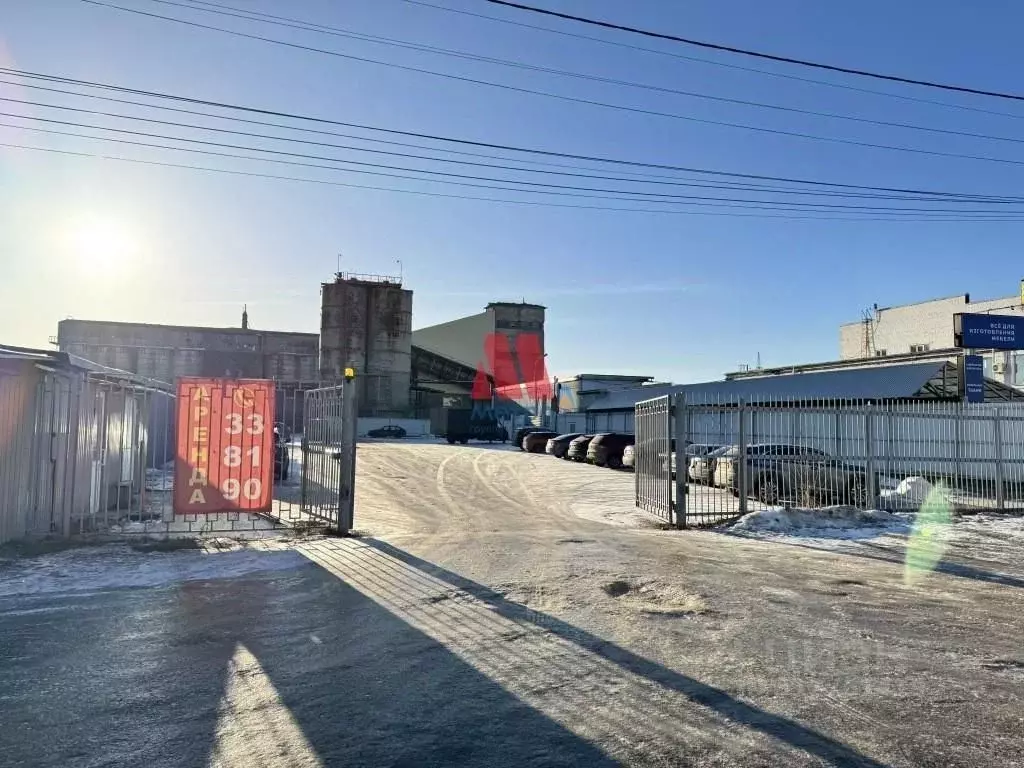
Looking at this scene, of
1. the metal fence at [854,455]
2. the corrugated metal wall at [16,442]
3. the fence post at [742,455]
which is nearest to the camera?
the corrugated metal wall at [16,442]

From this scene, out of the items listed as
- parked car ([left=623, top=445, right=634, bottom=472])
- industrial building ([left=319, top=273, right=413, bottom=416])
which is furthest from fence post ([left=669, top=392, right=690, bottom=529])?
industrial building ([left=319, top=273, right=413, bottom=416])

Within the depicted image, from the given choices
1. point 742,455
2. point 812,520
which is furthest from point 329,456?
point 812,520

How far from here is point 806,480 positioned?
14188mm

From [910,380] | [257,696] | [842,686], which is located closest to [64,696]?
[257,696]

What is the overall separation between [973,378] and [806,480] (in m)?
18.1

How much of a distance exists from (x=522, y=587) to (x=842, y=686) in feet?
11.5

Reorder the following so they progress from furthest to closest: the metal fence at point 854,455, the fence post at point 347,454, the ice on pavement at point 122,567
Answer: the metal fence at point 854,455 → the fence post at point 347,454 → the ice on pavement at point 122,567

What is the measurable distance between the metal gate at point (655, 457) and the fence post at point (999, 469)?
717 centimetres

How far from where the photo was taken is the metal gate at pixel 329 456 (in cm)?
1090

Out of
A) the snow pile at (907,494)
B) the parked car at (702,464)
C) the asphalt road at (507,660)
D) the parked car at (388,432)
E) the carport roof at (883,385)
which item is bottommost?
the asphalt road at (507,660)

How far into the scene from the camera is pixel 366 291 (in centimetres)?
7844

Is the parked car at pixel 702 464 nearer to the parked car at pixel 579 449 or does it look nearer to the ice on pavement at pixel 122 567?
the ice on pavement at pixel 122 567

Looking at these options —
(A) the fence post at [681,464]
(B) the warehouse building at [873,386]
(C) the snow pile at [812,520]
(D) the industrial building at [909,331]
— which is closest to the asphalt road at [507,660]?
(C) the snow pile at [812,520]

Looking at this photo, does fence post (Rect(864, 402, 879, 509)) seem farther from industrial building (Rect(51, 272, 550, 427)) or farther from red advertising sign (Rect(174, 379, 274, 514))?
industrial building (Rect(51, 272, 550, 427))
